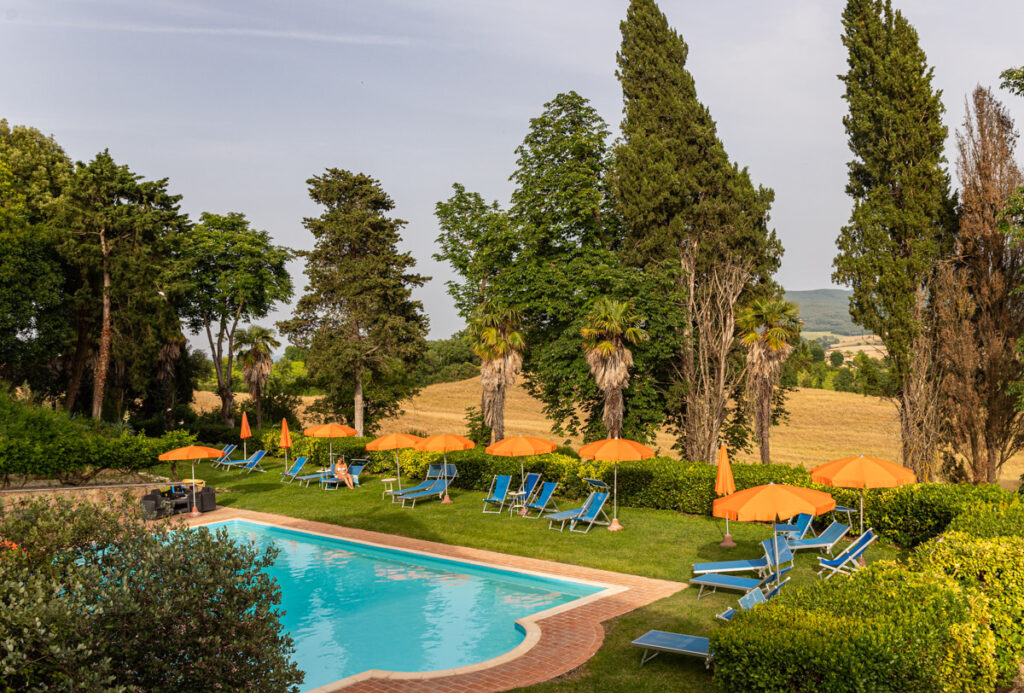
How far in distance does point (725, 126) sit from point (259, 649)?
1263 inches

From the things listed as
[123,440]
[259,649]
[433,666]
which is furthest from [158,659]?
[123,440]

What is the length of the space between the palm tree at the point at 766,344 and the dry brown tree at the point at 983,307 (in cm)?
520

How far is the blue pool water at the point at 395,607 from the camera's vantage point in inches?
421

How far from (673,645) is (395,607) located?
6.14 m

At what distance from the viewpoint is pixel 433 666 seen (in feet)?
33.6

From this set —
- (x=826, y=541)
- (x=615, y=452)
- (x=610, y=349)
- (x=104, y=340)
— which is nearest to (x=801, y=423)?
(x=610, y=349)

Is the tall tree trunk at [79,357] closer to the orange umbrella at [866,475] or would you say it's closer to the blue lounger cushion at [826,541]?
the blue lounger cushion at [826,541]

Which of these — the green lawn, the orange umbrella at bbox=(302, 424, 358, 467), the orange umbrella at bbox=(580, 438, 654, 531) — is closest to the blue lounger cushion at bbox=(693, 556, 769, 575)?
Answer: the green lawn

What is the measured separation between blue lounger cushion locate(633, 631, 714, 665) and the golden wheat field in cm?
2925

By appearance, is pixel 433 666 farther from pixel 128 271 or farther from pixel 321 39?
pixel 128 271

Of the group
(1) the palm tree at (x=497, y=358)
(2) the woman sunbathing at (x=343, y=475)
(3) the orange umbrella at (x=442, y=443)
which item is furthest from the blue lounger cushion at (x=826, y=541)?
(2) the woman sunbathing at (x=343, y=475)

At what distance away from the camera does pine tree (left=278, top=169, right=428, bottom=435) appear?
38875 mm

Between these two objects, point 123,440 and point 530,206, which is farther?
point 530,206

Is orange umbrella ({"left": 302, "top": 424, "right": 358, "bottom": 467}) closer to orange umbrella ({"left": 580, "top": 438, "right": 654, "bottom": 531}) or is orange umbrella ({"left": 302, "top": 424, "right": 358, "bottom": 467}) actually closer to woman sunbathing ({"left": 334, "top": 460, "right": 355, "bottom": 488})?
woman sunbathing ({"left": 334, "top": 460, "right": 355, "bottom": 488})
